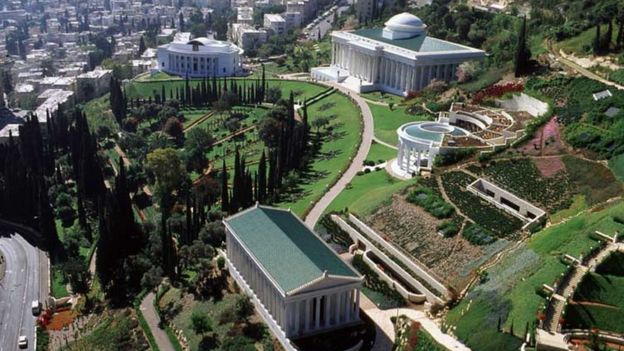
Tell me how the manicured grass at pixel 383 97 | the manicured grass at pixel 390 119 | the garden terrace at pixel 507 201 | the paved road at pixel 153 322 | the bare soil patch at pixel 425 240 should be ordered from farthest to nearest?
the manicured grass at pixel 383 97
the manicured grass at pixel 390 119
the garden terrace at pixel 507 201
the bare soil patch at pixel 425 240
the paved road at pixel 153 322

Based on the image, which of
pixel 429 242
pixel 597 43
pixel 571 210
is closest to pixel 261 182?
pixel 429 242

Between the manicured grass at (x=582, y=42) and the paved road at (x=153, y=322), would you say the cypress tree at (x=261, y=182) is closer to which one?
the paved road at (x=153, y=322)

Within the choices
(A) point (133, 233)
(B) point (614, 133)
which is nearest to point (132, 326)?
(A) point (133, 233)

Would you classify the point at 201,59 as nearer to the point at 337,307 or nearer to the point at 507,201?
the point at 507,201

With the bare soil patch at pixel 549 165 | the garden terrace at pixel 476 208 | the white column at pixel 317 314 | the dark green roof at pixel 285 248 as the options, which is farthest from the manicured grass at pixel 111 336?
the bare soil patch at pixel 549 165

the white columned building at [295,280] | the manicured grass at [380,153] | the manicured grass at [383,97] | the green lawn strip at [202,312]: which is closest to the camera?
the white columned building at [295,280]

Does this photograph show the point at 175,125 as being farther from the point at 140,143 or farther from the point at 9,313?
the point at 9,313

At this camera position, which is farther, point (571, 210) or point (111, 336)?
point (571, 210)
